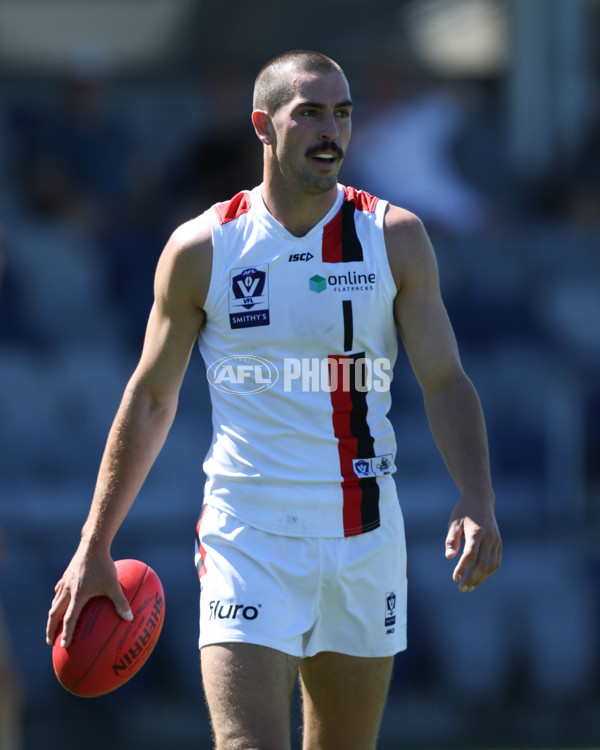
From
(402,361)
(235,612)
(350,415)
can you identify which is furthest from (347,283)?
(402,361)

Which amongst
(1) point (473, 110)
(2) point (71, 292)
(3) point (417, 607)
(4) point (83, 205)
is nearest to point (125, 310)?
(2) point (71, 292)

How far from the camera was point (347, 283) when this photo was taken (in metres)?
3.98

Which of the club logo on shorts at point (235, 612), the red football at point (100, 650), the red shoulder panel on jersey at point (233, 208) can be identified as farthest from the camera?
the red shoulder panel on jersey at point (233, 208)

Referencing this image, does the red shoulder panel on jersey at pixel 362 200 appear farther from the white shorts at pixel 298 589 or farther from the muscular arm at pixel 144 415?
the white shorts at pixel 298 589

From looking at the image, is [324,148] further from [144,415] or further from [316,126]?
[144,415]

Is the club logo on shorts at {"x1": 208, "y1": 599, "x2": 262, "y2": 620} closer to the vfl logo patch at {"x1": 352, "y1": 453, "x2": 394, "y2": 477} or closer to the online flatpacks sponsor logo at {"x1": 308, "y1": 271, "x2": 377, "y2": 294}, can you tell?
the vfl logo patch at {"x1": 352, "y1": 453, "x2": 394, "y2": 477}

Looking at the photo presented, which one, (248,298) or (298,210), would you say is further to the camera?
(298,210)

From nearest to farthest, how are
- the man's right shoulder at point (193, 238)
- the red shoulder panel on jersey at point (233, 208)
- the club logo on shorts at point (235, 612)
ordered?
the club logo on shorts at point (235, 612)
the man's right shoulder at point (193, 238)
the red shoulder panel on jersey at point (233, 208)

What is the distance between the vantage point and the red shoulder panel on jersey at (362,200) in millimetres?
4129

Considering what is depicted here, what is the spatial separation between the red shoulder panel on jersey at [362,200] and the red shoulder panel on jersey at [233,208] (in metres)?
0.34

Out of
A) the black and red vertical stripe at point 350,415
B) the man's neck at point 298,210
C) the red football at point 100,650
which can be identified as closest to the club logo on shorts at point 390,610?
the black and red vertical stripe at point 350,415

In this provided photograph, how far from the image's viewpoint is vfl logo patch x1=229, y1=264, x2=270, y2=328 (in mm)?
3973

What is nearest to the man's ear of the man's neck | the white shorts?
the man's neck

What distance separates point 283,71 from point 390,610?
1.76m
